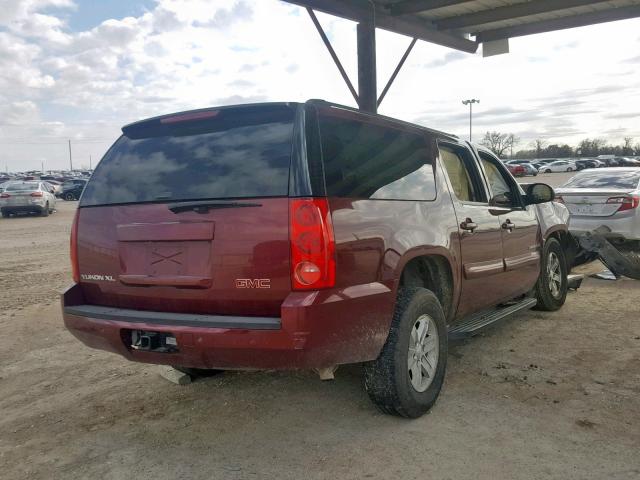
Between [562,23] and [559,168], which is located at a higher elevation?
[562,23]

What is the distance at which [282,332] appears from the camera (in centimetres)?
289

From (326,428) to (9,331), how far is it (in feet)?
13.4

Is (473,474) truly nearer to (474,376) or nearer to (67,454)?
(474,376)

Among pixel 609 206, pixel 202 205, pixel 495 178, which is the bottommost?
pixel 609 206

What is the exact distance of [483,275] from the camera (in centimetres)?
462

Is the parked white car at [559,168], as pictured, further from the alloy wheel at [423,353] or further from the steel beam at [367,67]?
the alloy wheel at [423,353]

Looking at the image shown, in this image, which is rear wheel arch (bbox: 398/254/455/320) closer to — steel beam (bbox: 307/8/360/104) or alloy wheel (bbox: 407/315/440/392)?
alloy wheel (bbox: 407/315/440/392)

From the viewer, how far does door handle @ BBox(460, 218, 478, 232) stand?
14.1ft

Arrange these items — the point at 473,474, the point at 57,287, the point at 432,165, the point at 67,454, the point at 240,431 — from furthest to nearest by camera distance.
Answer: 1. the point at 57,287
2. the point at 432,165
3. the point at 240,431
4. the point at 67,454
5. the point at 473,474

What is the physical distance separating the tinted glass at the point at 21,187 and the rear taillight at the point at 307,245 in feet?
77.1

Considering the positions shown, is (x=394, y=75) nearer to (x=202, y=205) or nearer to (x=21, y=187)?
(x=202, y=205)

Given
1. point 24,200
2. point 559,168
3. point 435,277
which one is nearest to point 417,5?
point 435,277

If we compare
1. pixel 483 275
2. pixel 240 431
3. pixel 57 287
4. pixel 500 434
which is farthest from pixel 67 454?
pixel 57 287

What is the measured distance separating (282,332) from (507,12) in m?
7.27
